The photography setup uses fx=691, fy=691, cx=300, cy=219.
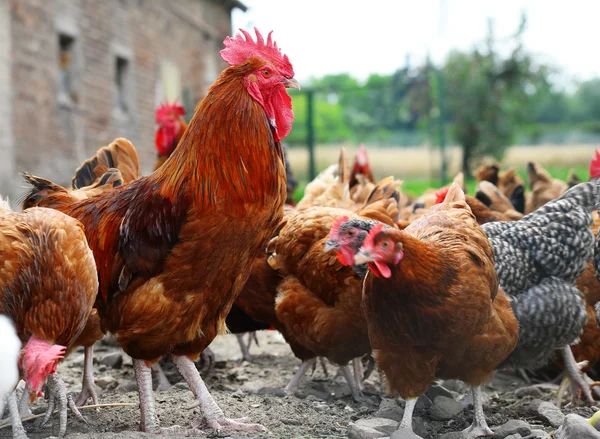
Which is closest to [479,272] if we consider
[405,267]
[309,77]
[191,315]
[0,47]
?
[405,267]

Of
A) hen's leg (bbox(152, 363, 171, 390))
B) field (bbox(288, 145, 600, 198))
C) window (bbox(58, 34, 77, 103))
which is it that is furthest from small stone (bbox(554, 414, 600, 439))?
window (bbox(58, 34, 77, 103))

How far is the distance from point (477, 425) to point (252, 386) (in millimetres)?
1665

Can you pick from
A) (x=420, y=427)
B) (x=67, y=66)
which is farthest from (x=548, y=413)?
(x=67, y=66)

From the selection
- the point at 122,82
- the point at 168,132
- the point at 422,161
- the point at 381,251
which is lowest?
the point at 381,251

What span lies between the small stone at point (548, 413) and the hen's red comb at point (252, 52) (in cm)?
251

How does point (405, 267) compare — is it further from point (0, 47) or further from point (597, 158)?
point (0, 47)

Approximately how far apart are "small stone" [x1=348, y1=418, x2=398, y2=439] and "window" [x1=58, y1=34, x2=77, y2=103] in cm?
1201

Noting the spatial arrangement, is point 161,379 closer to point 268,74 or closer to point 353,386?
point 353,386

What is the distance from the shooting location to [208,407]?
12.2ft

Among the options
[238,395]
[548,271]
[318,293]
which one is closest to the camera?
[238,395]

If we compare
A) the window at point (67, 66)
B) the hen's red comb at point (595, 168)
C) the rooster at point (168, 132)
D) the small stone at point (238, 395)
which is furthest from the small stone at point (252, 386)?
the window at point (67, 66)

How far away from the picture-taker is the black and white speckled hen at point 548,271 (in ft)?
14.8

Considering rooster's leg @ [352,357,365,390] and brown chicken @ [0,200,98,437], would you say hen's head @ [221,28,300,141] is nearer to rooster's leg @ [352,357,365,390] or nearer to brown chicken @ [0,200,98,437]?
brown chicken @ [0,200,98,437]

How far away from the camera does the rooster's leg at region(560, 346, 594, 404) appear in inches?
184
